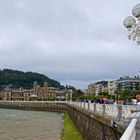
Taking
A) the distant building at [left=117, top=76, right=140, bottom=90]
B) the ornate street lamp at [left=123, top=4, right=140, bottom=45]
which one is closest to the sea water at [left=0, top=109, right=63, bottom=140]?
the ornate street lamp at [left=123, top=4, right=140, bottom=45]

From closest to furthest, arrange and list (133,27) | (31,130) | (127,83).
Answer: (133,27)
(31,130)
(127,83)

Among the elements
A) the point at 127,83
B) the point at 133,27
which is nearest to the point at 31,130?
the point at 133,27

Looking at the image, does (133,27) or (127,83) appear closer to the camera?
(133,27)

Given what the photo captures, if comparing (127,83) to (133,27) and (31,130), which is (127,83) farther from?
(133,27)

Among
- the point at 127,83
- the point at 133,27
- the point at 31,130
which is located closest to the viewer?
the point at 133,27

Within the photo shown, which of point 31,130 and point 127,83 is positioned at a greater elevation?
point 127,83

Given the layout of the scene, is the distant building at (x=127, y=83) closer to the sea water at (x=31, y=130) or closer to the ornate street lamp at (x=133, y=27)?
the sea water at (x=31, y=130)

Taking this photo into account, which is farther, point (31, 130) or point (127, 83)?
point (127, 83)

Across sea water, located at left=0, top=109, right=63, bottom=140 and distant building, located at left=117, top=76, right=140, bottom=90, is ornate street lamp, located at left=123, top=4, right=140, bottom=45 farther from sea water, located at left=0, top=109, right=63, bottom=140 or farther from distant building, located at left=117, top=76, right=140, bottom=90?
distant building, located at left=117, top=76, right=140, bottom=90

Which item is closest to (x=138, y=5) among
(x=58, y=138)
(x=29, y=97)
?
(x=58, y=138)

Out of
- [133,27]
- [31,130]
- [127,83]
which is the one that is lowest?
[31,130]

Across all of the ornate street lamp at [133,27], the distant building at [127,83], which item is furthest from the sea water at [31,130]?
the distant building at [127,83]

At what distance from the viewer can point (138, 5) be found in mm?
9977

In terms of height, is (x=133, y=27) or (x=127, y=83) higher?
(x=127, y=83)
